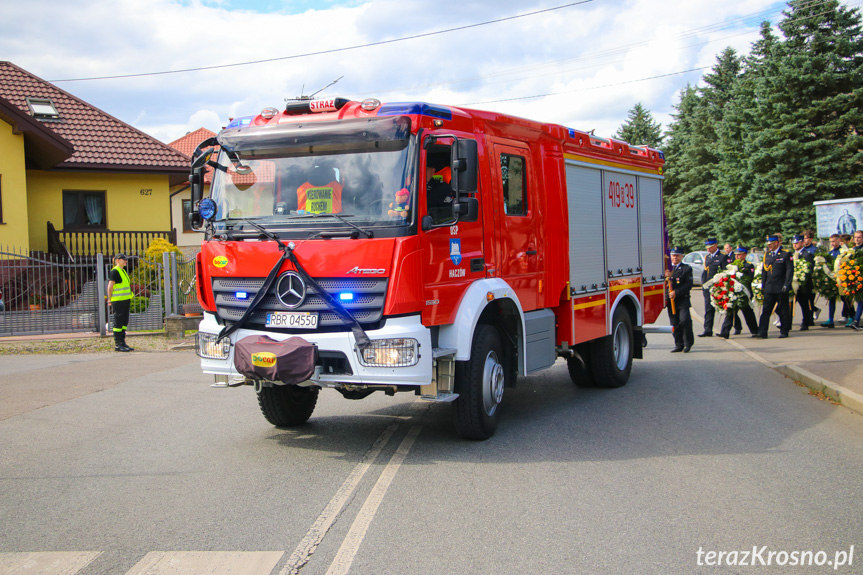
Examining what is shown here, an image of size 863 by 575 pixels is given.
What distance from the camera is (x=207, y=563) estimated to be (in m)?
4.36

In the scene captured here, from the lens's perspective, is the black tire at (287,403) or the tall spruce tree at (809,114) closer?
the black tire at (287,403)

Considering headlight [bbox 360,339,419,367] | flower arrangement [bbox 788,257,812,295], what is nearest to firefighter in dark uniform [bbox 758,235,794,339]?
flower arrangement [bbox 788,257,812,295]

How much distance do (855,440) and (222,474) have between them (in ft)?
18.2

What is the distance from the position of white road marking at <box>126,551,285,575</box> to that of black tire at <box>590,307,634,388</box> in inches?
252

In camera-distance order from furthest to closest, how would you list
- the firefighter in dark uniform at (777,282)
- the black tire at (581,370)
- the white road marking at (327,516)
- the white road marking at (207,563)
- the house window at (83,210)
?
the house window at (83,210) → the firefighter in dark uniform at (777,282) → the black tire at (581,370) → the white road marking at (327,516) → the white road marking at (207,563)

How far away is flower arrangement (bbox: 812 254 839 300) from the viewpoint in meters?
16.7

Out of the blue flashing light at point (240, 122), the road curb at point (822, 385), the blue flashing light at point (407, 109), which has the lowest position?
the road curb at point (822, 385)

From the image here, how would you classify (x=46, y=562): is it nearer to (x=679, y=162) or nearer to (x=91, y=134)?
(x=91, y=134)

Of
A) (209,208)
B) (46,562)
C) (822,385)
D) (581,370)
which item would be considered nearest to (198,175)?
(209,208)

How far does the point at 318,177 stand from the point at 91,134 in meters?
21.8

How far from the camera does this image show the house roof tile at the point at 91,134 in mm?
24672

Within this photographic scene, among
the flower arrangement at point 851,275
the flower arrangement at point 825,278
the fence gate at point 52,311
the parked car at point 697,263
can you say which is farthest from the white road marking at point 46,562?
the parked car at point 697,263

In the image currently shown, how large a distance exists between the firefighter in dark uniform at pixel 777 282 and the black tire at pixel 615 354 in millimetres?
6239

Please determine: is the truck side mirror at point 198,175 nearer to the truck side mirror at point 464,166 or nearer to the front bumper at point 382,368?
the front bumper at point 382,368
